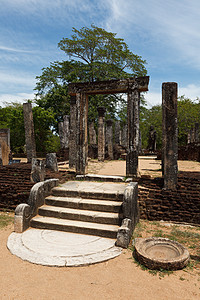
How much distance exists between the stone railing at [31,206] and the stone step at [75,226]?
0.20 m

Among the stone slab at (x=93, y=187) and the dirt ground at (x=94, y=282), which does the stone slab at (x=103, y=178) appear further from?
the dirt ground at (x=94, y=282)

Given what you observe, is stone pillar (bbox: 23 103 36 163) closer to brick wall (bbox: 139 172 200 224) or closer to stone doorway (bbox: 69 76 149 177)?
stone doorway (bbox: 69 76 149 177)

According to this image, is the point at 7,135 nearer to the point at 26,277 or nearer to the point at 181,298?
the point at 26,277

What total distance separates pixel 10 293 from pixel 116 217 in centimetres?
269

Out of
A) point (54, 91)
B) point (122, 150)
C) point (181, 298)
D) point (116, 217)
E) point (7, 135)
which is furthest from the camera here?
point (54, 91)

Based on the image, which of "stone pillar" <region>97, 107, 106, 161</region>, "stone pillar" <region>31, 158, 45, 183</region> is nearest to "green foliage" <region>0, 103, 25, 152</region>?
"stone pillar" <region>97, 107, 106, 161</region>

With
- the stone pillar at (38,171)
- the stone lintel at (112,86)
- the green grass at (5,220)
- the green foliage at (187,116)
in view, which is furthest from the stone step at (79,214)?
the green foliage at (187,116)

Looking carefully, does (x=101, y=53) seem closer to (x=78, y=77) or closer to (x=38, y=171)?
(x=78, y=77)

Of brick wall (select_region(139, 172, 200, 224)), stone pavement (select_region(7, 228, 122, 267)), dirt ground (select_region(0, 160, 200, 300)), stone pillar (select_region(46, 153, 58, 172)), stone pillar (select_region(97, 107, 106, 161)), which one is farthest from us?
stone pillar (select_region(97, 107, 106, 161))

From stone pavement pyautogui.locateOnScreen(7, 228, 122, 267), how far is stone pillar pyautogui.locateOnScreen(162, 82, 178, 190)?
9.33 feet

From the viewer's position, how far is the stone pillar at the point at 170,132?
6.33 m

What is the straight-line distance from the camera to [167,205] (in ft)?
20.7

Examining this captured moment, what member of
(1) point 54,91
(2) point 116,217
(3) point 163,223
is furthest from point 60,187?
(1) point 54,91

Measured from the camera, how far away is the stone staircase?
510 centimetres
